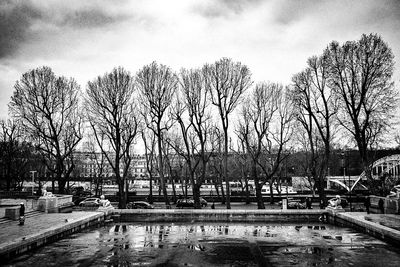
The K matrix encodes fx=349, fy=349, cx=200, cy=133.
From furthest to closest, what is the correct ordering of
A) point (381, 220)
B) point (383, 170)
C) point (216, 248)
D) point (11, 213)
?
point (383, 170)
point (381, 220)
point (11, 213)
point (216, 248)

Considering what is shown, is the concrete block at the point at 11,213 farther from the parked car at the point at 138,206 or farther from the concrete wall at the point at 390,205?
the concrete wall at the point at 390,205

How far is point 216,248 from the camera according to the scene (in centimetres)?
1742

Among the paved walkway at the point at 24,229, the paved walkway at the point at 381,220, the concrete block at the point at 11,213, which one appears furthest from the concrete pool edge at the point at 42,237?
the paved walkway at the point at 381,220

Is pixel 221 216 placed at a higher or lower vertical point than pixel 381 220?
lower

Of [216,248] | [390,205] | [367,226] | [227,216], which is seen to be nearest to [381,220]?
[367,226]

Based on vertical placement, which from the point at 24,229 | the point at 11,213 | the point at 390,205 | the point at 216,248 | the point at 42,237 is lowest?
the point at 216,248

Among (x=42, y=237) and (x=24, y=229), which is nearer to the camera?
(x=42, y=237)

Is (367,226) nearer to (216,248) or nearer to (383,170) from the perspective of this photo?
(216,248)

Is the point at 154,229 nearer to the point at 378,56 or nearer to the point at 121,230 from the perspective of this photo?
the point at 121,230

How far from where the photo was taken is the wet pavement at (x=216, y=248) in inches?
577

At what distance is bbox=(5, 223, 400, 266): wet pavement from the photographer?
48.1ft

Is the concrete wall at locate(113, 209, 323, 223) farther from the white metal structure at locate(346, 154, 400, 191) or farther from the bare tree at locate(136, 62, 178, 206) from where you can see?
the white metal structure at locate(346, 154, 400, 191)

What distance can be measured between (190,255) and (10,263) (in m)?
7.41

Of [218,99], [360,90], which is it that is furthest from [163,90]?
[360,90]
